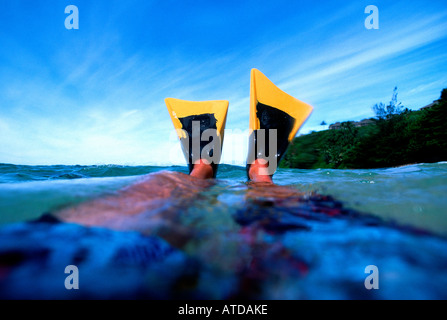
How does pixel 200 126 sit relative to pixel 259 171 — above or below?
above

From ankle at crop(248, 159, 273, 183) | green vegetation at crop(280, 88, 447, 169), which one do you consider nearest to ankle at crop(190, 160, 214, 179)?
ankle at crop(248, 159, 273, 183)

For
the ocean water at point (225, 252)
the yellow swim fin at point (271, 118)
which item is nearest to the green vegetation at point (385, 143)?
the yellow swim fin at point (271, 118)

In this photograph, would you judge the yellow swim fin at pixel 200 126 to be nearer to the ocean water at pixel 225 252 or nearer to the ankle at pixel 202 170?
the ankle at pixel 202 170

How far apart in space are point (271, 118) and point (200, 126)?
47.6 inches

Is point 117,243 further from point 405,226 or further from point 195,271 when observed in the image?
point 405,226

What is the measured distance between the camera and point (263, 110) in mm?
3115

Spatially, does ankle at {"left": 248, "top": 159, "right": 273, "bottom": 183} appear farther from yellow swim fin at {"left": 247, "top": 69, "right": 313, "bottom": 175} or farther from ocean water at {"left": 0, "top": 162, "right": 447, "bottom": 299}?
ocean water at {"left": 0, "top": 162, "right": 447, "bottom": 299}

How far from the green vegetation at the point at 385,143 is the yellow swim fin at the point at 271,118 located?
18.6ft

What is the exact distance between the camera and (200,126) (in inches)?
130

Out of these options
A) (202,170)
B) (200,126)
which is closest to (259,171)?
(202,170)

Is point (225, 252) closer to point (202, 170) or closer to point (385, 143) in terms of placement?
point (202, 170)

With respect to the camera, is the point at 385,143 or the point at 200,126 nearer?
the point at 200,126

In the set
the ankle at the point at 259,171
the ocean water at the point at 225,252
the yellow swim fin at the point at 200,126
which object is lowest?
the ocean water at the point at 225,252

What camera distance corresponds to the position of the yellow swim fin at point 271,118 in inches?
115
